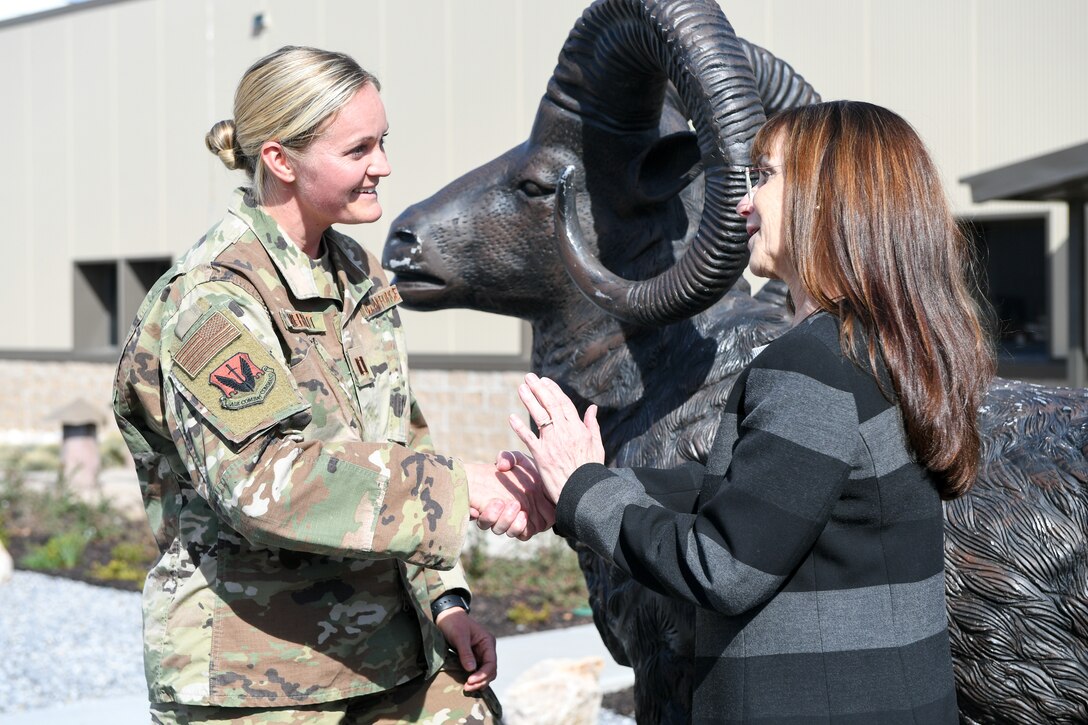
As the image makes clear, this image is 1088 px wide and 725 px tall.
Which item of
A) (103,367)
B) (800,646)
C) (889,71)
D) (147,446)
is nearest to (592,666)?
(147,446)

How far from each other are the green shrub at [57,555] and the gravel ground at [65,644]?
0.80ft

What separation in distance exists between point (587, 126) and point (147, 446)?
5.80 ft

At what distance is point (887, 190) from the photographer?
79.1 inches

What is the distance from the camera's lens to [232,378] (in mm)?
2332

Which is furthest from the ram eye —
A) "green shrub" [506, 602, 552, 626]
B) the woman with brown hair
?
"green shrub" [506, 602, 552, 626]

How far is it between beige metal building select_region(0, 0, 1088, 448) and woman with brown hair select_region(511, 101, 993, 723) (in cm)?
538

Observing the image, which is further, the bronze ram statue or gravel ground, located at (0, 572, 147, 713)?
gravel ground, located at (0, 572, 147, 713)

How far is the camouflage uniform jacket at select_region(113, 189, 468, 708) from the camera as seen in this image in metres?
2.34

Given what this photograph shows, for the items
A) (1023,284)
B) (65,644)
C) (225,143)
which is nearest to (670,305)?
(225,143)

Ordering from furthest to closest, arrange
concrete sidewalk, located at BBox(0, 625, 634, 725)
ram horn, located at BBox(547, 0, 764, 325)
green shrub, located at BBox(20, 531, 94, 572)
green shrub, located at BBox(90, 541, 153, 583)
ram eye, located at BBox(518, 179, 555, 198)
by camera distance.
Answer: green shrub, located at BBox(20, 531, 94, 572), green shrub, located at BBox(90, 541, 153, 583), concrete sidewalk, located at BBox(0, 625, 634, 725), ram eye, located at BBox(518, 179, 555, 198), ram horn, located at BBox(547, 0, 764, 325)

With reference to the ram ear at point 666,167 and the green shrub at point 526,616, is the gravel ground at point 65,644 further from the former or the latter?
the ram ear at point 666,167

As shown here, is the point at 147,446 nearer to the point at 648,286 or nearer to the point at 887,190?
the point at 648,286

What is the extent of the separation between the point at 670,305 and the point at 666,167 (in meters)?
0.68

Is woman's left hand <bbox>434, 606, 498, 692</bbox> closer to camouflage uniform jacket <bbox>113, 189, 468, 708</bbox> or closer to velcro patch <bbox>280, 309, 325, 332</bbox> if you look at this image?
camouflage uniform jacket <bbox>113, 189, 468, 708</bbox>
